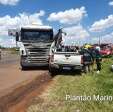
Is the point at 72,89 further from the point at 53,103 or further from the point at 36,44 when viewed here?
the point at 36,44

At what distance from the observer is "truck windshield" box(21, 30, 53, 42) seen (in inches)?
1082

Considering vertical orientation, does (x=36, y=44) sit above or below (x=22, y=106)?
above

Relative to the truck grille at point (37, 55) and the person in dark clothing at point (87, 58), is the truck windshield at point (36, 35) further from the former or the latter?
the person in dark clothing at point (87, 58)

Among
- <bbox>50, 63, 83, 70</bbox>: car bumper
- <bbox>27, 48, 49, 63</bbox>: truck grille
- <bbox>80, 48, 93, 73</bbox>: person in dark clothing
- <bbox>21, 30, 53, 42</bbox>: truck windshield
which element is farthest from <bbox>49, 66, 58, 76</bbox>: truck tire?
<bbox>21, 30, 53, 42</bbox>: truck windshield

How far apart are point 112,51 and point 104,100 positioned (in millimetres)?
35924

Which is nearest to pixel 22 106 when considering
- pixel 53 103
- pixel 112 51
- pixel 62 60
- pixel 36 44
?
pixel 53 103

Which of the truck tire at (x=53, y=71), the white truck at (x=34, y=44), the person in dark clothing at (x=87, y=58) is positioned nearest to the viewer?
the truck tire at (x=53, y=71)

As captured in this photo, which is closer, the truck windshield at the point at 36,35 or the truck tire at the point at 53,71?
the truck tire at the point at 53,71

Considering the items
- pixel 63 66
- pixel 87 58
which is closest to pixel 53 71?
pixel 63 66

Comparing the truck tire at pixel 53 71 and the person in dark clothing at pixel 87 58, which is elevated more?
the person in dark clothing at pixel 87 58

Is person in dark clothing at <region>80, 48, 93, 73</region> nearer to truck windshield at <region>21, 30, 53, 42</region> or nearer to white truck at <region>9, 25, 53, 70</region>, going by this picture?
white truck at <region>9, 25, 53, 70</region>

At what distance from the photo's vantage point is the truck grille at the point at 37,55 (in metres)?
27.5

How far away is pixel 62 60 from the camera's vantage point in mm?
23094

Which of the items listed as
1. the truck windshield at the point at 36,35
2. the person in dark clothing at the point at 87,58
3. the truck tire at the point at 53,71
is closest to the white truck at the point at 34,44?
the truck windshield at the point at 36,35
